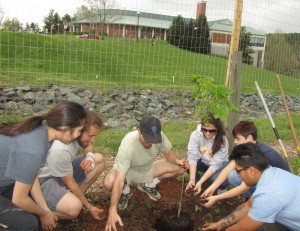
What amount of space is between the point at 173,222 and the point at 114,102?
14.5ft

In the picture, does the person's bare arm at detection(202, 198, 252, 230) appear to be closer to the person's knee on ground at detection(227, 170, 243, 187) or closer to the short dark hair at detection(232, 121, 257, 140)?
the person's knee on ground at detection(227, 170, 243, 187)

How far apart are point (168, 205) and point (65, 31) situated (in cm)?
409

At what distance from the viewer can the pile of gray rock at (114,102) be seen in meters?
5.98

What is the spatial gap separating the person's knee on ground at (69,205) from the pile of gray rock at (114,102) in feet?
10.1

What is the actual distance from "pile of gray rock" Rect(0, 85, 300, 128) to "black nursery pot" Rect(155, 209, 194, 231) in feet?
9.16

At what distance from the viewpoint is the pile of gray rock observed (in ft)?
19.6

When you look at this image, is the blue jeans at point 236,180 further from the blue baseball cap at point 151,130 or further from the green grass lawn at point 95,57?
the green grass lawn at point 95,57

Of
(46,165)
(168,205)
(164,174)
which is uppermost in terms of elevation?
(46,165)

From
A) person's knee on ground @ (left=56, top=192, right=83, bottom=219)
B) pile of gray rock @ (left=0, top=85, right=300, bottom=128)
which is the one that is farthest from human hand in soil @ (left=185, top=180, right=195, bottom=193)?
pile of gray rock @ (left=0, top=85, right=300, bottom=128)

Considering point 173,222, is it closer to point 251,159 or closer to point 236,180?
point 236,180

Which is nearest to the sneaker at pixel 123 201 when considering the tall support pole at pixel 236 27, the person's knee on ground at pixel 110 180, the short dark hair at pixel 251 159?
the person's knee on ground at pixel 110 180

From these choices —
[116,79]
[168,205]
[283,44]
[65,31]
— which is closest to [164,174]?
[168,205]

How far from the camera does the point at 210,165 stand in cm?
354

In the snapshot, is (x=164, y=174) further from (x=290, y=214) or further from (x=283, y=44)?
(x=283, y=44)
